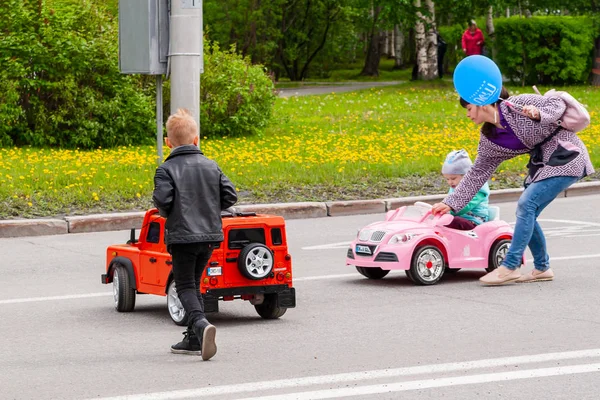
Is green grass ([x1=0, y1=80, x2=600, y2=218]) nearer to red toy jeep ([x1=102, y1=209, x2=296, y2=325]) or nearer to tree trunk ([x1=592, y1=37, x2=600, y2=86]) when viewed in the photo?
red toy jeep ([x1=102, y1=209, x2=296, y2=325])

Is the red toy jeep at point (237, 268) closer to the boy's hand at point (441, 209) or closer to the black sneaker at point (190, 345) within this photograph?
the black sneaker at point (190, 345)

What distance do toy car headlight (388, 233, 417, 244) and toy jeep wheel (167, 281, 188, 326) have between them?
7.09ft

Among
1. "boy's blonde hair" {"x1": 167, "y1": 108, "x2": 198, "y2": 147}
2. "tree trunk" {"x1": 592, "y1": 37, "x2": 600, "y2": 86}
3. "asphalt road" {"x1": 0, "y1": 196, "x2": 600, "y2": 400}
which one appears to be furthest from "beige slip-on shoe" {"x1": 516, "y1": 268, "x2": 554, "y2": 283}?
"tree trunk" {"x1": 592, "y1": 37, "x2": 600, "y2": 86}

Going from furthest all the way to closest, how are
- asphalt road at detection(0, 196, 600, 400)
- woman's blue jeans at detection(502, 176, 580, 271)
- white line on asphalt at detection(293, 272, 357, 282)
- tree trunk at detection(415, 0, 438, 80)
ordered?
1. tree trunk at detection(415, 0, 438, 80)
2. white line on asphalt at detection(293, 272, 357, 282)
3. woman's blue jeans at detection(502, 176, 580, 271)
4. asphalt road at detection(0, 196, 600, 400)

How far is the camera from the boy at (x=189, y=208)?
6641mm

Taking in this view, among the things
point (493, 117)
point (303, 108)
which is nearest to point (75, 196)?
point (493, 117)

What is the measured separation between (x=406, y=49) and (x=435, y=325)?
54.1m

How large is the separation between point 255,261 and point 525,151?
2.60 meters

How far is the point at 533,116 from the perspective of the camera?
28.3 feet

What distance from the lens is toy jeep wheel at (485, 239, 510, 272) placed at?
944cm

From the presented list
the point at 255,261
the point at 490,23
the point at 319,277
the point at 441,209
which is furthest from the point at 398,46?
the point at 255,261

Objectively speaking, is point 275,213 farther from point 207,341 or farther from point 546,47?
point 546,47

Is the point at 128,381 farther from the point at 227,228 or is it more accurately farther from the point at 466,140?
the point at 466,140

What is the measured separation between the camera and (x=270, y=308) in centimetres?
784
